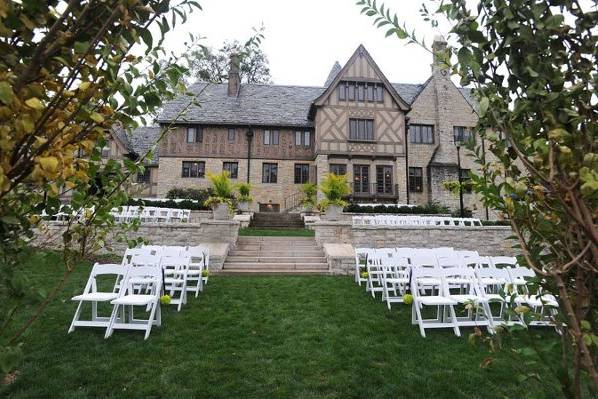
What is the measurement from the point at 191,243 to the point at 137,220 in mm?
9330

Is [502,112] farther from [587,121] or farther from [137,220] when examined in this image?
[137,220]

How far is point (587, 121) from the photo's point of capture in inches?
54.2

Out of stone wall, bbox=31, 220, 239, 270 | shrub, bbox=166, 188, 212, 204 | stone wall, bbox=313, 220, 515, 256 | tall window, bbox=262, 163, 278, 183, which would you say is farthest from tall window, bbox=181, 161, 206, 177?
stone wall, bbox=313, 220, 515, 256

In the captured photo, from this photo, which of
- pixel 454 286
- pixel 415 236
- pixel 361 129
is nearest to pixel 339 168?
pixel 361 129

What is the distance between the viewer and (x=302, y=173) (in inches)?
1000

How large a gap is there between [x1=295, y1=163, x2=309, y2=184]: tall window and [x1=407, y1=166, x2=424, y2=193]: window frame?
24.1 ft

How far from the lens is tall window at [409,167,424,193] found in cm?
2558

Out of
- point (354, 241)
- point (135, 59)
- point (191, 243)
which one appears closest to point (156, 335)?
point (135, 59)

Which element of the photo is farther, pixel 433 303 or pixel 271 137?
pixel 271 137

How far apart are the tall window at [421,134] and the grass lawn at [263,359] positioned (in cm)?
2185

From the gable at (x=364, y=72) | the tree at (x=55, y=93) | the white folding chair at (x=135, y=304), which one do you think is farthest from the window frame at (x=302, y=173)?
the tree at (x=55, y=93)

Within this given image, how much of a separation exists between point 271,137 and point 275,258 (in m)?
15.7

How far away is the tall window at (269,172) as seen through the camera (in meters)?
25.2

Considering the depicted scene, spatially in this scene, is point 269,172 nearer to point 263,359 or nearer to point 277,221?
point 277,221
